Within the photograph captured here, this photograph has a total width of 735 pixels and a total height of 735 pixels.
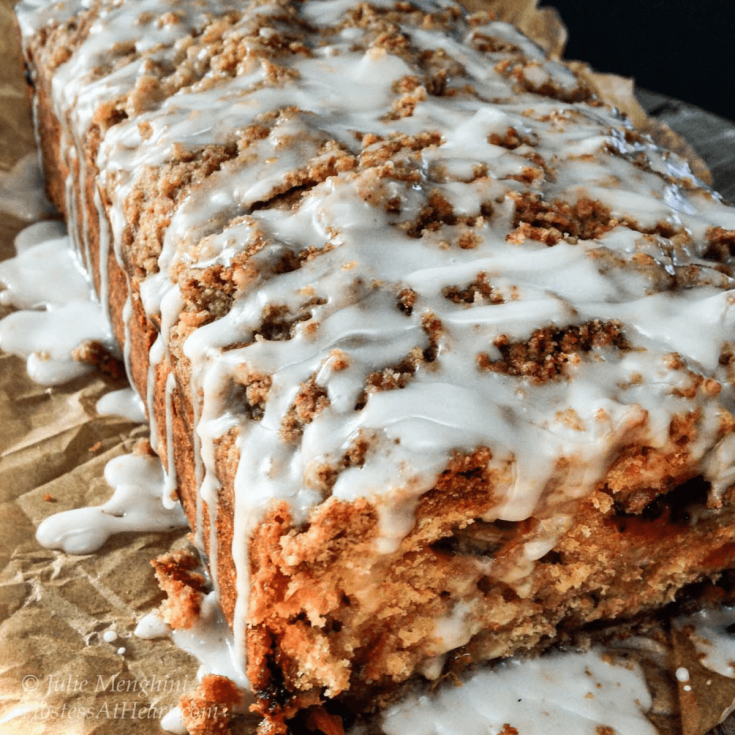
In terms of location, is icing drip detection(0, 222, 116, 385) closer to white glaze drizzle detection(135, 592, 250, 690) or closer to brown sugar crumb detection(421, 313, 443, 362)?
white glaze drizzle detection(135, 592, 250, 690)

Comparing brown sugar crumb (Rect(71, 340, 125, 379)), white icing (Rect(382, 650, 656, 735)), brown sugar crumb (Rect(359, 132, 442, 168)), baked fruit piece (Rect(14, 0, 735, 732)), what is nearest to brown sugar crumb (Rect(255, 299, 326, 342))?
baked fruit piece (Rect(14, 0, 735, 732))

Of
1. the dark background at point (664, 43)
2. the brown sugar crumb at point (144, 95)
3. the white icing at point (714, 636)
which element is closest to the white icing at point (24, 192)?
the brown sugar crumb at point (144, 95)

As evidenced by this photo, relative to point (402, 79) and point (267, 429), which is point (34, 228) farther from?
point (267, 429)

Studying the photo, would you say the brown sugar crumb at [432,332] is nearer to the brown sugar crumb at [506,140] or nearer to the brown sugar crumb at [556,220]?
the brown sugar crumb at [556,220]

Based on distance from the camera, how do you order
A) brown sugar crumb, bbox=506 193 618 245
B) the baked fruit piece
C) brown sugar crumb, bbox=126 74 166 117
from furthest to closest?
brown sugar crumb, bbox=126 74 166 117, brown sugar crumb, bbox=506 193 618 245, the baked fruit piece

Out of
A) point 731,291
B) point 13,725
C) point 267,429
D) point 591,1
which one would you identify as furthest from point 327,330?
point 591,1
